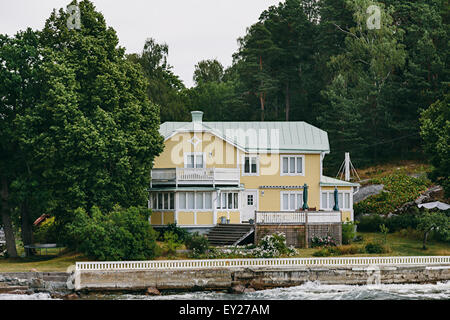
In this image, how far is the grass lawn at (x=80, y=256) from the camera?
32.3m

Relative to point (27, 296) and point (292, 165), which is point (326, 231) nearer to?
point (292, 165)

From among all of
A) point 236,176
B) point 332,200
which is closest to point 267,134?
point 236,176

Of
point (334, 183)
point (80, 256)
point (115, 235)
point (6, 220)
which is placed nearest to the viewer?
point (115, 235)

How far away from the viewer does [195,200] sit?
40.9 meters

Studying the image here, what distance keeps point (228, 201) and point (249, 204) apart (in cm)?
253

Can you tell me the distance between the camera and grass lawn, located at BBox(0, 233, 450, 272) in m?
32.3

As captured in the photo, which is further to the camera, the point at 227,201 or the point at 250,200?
the point at 250,200

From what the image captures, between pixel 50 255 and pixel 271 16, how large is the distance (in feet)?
139

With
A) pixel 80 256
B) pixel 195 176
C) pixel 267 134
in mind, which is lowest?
pixel 80 256

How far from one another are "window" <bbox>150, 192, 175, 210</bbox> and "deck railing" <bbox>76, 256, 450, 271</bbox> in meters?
10.7

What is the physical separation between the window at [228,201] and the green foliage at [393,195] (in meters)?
11.0
